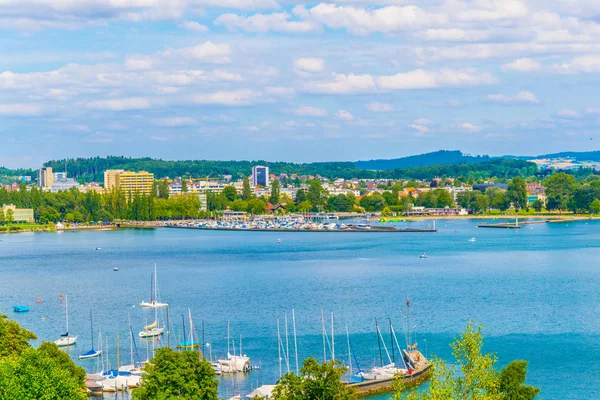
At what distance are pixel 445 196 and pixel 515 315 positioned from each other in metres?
69.6

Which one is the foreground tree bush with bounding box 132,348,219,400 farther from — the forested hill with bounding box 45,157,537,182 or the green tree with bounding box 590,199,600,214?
the forested hill with bounding box 45,157,537,182

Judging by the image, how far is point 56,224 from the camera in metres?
Result: 83.2

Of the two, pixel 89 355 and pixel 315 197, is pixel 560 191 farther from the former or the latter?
pixel 89 355

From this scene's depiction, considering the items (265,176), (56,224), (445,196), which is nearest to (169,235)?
(56,224)

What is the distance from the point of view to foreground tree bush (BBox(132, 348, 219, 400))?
48.9ft

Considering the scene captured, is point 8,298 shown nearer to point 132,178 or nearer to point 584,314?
point 584,314

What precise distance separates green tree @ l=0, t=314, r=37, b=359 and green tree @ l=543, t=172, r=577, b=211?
7514cm

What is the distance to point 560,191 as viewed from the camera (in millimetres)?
88688

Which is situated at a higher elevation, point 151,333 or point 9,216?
point 9,216

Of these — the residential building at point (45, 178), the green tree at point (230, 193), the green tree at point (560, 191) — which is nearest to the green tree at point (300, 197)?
the green tree at point (230, 193)

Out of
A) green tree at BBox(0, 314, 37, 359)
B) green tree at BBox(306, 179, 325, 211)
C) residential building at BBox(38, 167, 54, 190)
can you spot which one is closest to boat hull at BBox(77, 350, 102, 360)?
green tree at BBox(0, 314, 37, 359)

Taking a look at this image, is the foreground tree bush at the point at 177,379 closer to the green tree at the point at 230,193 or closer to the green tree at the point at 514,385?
the green tree at the point at 514,385

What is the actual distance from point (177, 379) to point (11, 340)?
16.2ft

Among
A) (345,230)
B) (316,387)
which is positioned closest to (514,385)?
(316,387)
